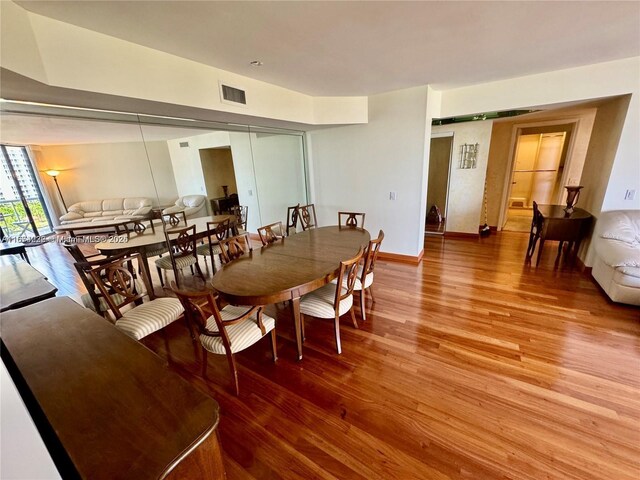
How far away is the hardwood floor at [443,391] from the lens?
141 centimetres

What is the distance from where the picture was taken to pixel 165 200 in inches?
112

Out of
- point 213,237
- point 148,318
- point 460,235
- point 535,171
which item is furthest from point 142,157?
point 535,171

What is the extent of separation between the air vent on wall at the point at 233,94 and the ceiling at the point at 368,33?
0.17 meters

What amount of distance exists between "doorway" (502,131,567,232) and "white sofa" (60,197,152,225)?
7.40 m

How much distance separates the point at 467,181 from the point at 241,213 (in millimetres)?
4497

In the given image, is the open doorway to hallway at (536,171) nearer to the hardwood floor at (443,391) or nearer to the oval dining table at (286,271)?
the hardwood floor at (443,391)

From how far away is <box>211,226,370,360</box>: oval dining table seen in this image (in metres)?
1.81

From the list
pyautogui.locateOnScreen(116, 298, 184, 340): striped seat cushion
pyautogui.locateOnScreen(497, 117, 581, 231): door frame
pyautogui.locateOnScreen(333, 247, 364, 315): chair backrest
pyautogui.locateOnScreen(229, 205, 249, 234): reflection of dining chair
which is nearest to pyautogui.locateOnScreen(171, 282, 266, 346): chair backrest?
pyautogui.locateOnScreen(116, 298, 184, 340): striped seat cushion

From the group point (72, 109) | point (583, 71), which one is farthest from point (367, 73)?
point (72, 109)

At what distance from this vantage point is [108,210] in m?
2.53

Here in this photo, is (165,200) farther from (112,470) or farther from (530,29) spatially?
(530,29)

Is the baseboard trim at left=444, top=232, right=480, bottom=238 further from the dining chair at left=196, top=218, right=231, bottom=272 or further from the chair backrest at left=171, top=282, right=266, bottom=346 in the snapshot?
the chair backrest at left=171, top=282, right=266, bottom=346

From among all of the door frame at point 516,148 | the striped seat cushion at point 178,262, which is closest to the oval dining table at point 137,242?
the striped seat cushion at point 178,262

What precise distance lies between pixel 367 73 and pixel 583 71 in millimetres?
2552
